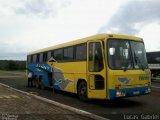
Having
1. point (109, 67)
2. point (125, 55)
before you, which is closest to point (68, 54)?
point (125, 55)

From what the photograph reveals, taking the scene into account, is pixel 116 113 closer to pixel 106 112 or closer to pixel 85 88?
pixel 106 112

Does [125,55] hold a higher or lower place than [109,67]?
higher

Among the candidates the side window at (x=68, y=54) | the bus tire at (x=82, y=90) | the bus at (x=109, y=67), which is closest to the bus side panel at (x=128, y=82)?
the bus at (x=109, y=67)

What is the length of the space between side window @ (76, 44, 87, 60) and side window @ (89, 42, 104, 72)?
31.9 inches

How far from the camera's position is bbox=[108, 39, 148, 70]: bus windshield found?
14914 mm

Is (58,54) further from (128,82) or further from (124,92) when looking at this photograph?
(124,92)

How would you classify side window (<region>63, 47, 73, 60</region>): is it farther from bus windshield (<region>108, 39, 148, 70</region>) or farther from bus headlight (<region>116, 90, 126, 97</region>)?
bus headlight (<region>116, 90, 126, 97</region>)

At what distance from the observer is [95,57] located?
51.1 feet

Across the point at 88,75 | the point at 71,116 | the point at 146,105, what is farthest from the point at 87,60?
the point at 71,116

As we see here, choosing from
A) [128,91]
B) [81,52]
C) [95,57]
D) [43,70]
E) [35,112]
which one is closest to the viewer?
[35,112]

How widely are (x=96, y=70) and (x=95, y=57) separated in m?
0.59

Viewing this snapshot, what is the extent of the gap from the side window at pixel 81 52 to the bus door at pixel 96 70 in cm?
61

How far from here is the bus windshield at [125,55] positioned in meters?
14.9

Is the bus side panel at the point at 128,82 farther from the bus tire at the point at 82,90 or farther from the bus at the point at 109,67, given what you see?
the bus tire at the point at 82,90
